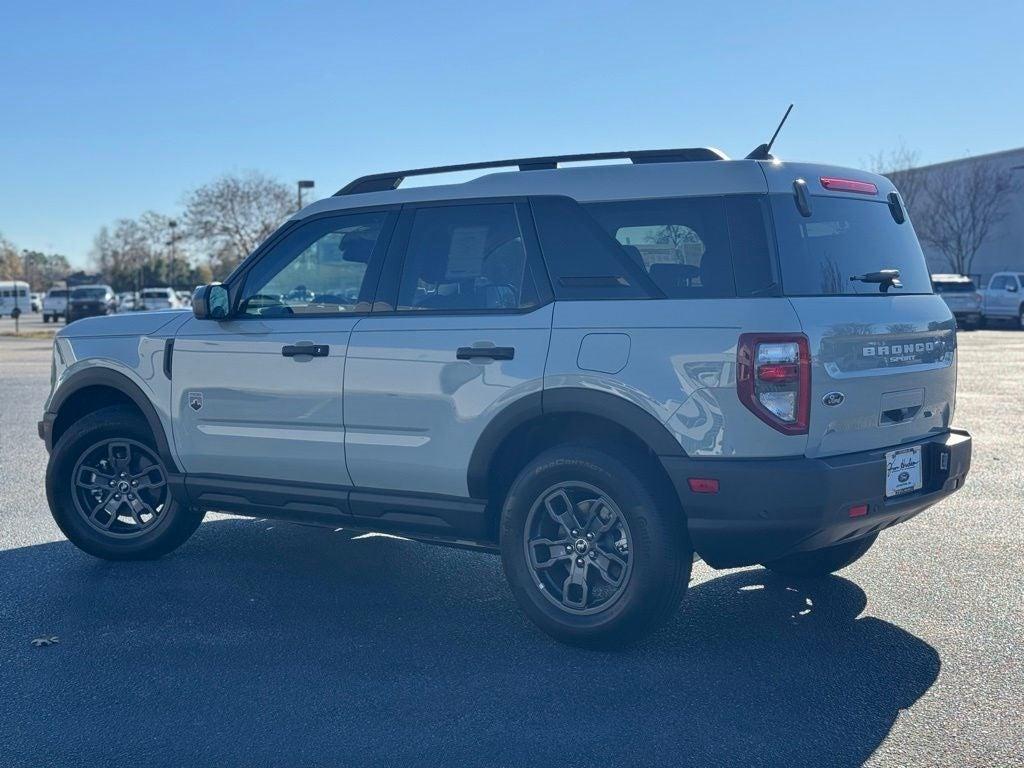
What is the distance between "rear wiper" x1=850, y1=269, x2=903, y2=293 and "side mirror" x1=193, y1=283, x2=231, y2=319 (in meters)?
3.19

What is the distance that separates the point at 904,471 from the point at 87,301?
4833cm

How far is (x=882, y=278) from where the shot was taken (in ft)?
16.0

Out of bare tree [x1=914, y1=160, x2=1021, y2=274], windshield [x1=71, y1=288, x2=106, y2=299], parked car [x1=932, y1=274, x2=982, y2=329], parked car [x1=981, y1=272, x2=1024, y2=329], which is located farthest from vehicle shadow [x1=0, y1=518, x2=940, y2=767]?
bare tree [x1=914, y1=160, x2=1021, y2=274]

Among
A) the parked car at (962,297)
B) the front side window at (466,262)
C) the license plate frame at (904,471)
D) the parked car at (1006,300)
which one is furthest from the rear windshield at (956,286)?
the front side window at (466,262)

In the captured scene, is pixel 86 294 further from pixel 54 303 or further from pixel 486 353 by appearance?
pixel 486 353

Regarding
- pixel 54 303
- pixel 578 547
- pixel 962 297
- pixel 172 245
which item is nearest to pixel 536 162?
pixel 578 547

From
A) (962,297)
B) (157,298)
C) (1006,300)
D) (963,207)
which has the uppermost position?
(963,207)

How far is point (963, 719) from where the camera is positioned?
4.03m

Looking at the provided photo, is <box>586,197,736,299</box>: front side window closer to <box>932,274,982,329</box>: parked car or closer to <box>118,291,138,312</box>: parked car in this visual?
<box>932,274,982,329</box>: parked car

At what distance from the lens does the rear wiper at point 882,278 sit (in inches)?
189

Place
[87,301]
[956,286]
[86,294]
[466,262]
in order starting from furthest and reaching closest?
[86,294] → [87,301] → [956,286] → [466,262]

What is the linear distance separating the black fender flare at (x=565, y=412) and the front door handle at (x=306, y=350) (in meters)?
0.99

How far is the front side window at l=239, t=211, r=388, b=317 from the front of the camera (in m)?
5.61

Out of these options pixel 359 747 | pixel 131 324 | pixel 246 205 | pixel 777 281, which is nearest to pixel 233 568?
pixel 131 324
